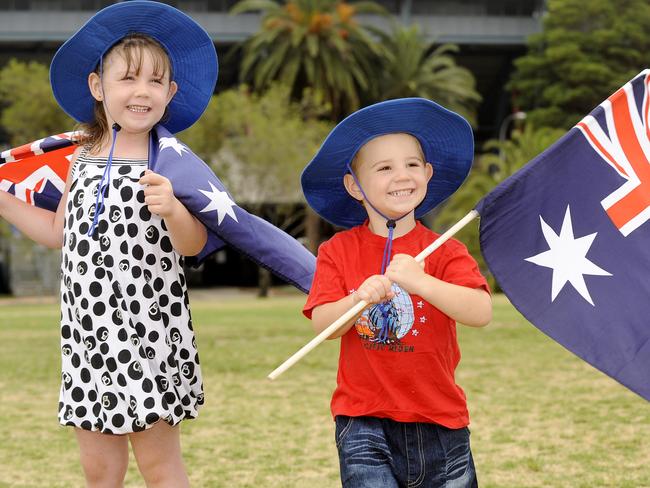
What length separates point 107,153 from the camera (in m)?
3.89

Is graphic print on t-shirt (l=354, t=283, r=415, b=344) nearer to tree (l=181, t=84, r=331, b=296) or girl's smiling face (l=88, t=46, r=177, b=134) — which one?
girl's smiling face (l=88, t=46, r=177, b=134)

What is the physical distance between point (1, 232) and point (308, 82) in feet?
45.9

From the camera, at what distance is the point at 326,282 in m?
3.46

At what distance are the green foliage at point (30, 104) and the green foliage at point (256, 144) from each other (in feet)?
15.1

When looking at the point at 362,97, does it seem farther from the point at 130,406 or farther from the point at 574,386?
the point at 130,406

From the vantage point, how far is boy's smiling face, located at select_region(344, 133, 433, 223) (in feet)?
11.6

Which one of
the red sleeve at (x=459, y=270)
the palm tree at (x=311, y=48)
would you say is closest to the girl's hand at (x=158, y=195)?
the red sleeve at (x=459, y=270)

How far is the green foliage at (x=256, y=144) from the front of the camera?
Answer: 35.8 meters

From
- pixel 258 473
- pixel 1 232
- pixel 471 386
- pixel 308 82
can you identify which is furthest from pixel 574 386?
pixel 308 82

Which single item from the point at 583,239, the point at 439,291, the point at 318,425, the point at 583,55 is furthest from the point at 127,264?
the point at 583,55

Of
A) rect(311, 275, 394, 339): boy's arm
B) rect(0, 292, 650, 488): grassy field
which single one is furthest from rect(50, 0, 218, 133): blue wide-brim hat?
rect(0, 292, 650, 488): grassy field

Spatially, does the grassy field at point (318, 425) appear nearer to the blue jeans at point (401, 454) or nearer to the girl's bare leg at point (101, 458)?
the girl's bare leg at point (101, 458)

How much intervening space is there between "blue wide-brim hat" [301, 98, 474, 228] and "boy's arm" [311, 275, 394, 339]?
0.50 metres

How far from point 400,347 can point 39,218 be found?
5.18ft
